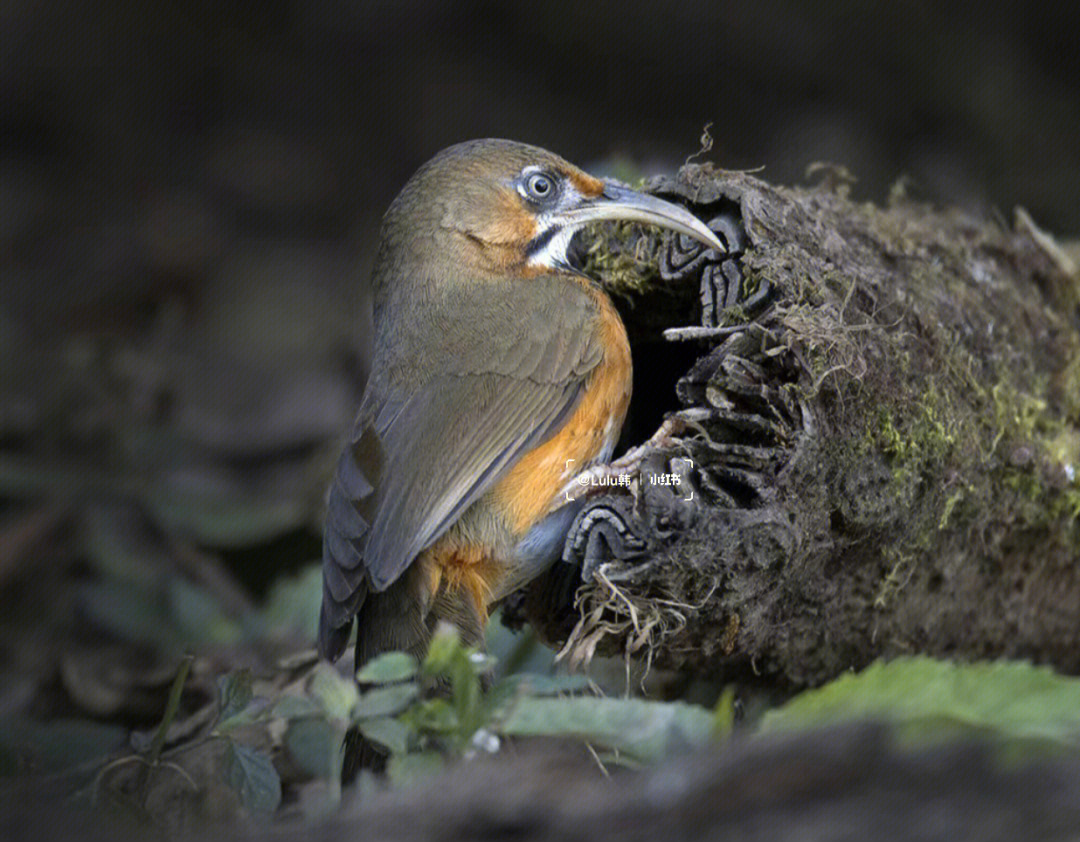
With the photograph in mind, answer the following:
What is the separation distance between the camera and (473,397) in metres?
3.65

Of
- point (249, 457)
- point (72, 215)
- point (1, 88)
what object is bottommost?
point (249, 457)

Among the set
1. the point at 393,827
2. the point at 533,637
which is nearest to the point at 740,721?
the point at 533,637

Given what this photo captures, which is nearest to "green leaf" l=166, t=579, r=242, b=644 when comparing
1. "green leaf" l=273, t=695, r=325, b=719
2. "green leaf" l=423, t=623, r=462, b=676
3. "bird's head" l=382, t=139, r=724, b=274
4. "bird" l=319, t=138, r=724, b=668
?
"bird" l=319, t=138, r=724, b=668

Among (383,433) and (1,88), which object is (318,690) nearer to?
(383,433)

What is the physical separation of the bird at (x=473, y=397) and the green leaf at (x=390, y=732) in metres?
0.71

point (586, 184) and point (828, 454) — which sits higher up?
point (586, 184)

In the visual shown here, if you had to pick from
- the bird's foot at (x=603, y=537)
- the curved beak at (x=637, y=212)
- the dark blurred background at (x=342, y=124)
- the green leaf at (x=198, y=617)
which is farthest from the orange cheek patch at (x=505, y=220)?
the dark blurred background at (x=342, y=124)

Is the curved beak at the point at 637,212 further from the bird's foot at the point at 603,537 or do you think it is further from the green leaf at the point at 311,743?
the green leaf at the point at 311,743

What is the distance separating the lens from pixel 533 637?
4230 millimetres

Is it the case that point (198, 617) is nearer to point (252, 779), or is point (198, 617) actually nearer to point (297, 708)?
point (252, 779)

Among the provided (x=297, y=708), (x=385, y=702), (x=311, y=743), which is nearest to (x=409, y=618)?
(x=311, y=743)

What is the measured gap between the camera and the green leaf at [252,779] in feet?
9.66

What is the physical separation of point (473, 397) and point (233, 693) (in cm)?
98

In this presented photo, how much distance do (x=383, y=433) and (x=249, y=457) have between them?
2.42 metres
